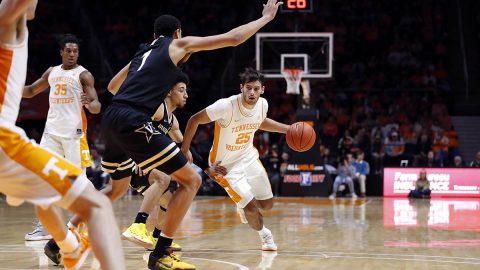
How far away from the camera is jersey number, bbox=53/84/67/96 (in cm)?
814

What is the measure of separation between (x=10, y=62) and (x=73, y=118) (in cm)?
423

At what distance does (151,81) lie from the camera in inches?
223

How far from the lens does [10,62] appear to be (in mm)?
4027

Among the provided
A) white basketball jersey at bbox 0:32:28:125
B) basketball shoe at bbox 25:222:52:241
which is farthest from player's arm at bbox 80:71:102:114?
white basketball jersey at bbox 0:32:28:125

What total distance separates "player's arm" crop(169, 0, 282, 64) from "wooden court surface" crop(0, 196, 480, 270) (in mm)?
1787

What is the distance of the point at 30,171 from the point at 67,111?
449 centimetres

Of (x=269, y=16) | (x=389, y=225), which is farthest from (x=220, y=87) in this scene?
(x=269, y=16)

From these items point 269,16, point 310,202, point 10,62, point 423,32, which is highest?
point 423,32

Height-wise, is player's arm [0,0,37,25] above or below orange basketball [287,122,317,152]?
above

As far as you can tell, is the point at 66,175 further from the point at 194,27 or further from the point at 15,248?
the point at 194,27

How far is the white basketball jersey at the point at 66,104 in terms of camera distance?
26.6 feet

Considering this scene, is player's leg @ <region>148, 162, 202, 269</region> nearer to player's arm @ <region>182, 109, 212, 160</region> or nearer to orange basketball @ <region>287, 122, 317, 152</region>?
player's arm @ <region>182, 109, 212, 160</region>

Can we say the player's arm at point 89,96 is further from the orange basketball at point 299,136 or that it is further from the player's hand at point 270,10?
the player's hand at point 270,10

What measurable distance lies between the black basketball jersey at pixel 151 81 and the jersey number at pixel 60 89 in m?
2.57
